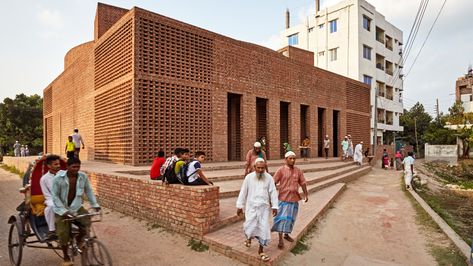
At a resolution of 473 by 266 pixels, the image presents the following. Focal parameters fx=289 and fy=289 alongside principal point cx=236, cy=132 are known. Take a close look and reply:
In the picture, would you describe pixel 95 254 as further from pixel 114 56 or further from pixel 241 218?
pixel 114 56

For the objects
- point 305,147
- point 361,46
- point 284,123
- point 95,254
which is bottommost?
point 95,254

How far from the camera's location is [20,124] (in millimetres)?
35250

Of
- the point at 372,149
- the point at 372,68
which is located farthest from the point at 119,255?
the point at 372,68

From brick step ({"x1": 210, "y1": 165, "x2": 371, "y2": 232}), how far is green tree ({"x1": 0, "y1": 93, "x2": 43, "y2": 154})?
36.5 m

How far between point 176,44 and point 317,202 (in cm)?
773

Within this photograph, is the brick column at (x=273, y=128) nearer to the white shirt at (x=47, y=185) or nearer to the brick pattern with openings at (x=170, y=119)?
the brick pattern with openings at (x=170, y=119)

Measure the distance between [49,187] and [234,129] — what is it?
11.8m

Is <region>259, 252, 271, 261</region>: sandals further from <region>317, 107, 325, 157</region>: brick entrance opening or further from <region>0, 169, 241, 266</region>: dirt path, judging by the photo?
<region>317, 107, 325, 157</region>: brick entrance opening

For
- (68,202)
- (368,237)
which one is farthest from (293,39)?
(68,202)

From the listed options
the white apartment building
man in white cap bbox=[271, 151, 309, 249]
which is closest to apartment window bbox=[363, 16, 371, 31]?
the white apartment building

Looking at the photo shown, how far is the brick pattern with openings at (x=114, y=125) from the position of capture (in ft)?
34.3

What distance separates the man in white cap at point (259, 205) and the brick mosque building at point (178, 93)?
6814 millimetres

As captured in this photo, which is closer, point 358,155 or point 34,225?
point 34,225

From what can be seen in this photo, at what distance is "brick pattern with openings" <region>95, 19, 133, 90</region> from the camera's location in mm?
10539
